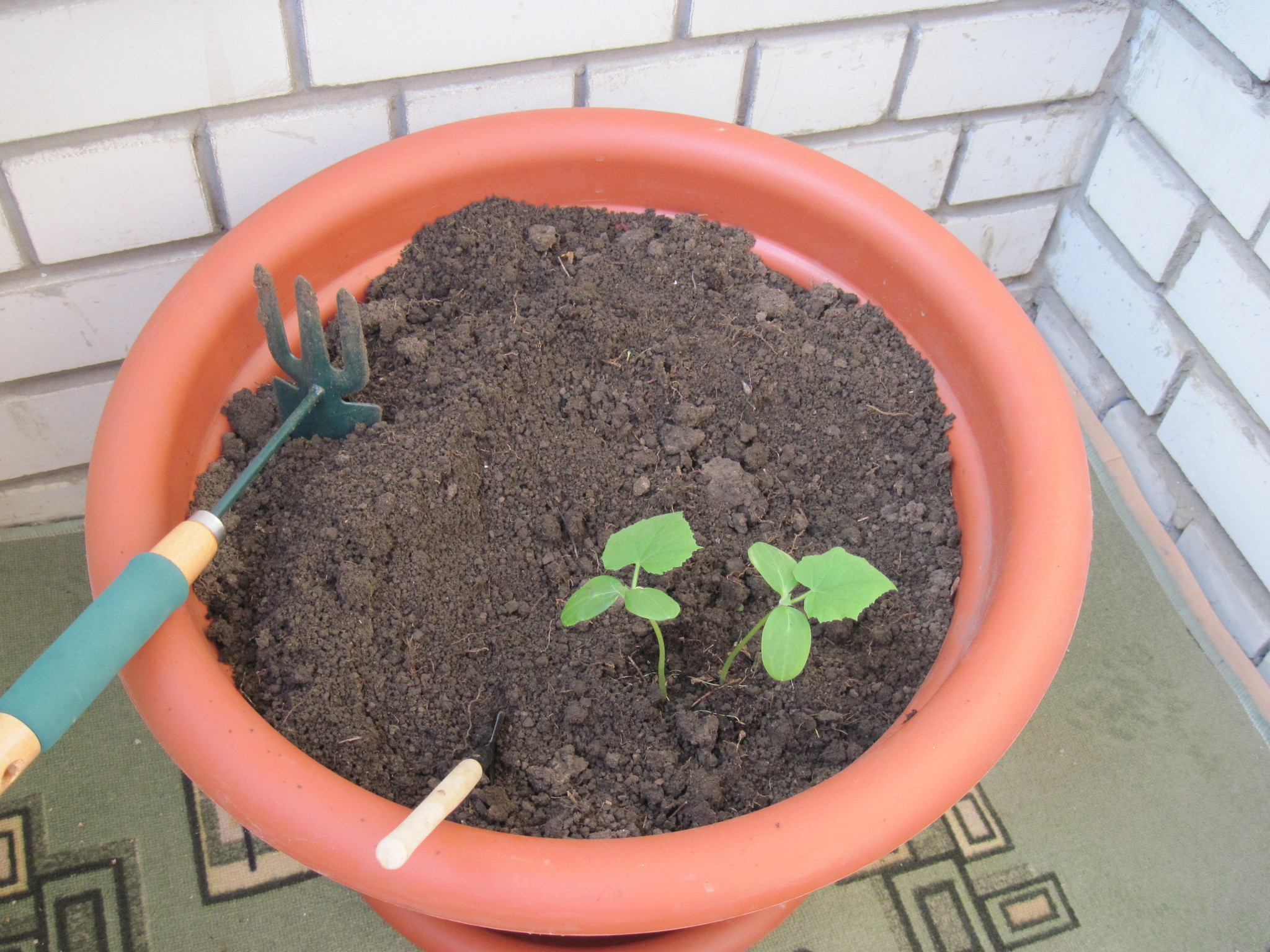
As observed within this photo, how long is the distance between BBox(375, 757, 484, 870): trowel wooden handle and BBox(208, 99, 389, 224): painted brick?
2.18 ft

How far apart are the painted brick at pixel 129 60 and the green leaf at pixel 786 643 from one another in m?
0.71

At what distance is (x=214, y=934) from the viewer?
945mm

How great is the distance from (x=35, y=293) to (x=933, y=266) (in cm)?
90

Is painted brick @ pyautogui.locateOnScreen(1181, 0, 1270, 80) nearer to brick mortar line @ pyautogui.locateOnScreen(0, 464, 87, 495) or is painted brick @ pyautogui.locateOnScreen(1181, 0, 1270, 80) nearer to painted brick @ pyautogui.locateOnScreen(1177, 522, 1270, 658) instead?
painted brick @ pyautogui.locateOnScreen(1177, 522, 1270, 658)

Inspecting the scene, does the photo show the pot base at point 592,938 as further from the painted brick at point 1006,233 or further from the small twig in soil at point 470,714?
the painted brick at point 1006,233

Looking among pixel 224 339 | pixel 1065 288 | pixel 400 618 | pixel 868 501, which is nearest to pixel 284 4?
pixel 224 339

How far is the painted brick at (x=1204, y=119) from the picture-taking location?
3.43 feet

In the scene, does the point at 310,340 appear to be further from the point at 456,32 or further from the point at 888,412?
the point at 888,412

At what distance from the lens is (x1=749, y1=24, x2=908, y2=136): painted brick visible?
1.08 metres

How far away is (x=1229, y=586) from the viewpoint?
3.85 ft

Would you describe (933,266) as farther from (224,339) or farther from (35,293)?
(35,293)

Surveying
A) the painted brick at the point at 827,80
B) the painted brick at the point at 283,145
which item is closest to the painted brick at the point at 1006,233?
the painted brick at the point at 827,80

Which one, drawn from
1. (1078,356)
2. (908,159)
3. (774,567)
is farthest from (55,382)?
(1078,356)

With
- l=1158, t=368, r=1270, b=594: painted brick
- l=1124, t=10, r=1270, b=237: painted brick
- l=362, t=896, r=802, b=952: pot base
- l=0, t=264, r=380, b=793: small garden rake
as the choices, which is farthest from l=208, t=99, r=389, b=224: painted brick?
l=1158, t=368, r=1270, b=594: painted brick
